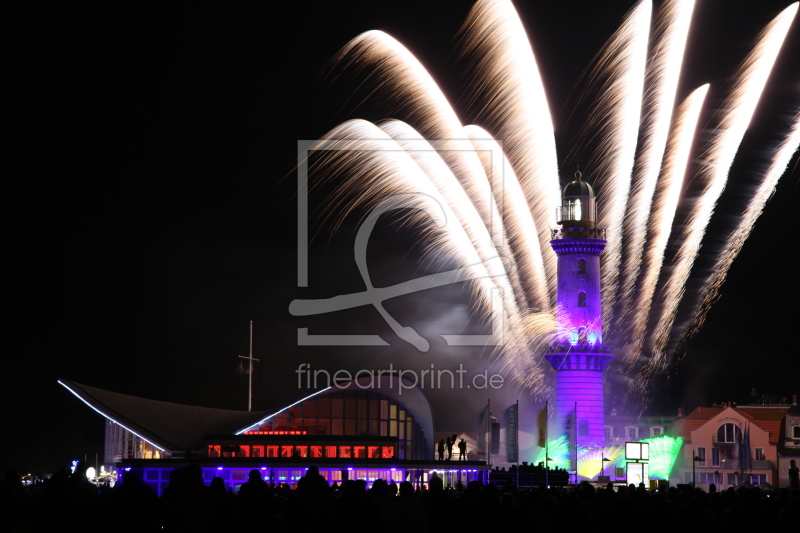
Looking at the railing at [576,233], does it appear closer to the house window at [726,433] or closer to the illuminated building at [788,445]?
the house window at [726,433]

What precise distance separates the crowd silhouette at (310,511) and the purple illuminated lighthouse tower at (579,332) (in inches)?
2006

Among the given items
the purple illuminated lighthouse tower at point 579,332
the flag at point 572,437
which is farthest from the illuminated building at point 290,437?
the purple illuminated lighthouse tower at point 579,332

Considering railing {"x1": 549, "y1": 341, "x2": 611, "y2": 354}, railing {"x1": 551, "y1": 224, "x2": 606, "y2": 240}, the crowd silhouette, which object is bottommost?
the crowd silhouette

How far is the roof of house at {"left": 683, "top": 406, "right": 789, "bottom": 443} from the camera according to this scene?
80.1m

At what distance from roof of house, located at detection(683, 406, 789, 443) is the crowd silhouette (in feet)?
211

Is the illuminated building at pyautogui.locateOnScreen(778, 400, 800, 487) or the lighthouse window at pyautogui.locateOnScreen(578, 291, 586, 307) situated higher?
the lighthouse window at pyautogui.locateOnScreen(578, 291, 586, 307)

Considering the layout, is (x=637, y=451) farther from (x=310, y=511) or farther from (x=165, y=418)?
(x=165, y=418)

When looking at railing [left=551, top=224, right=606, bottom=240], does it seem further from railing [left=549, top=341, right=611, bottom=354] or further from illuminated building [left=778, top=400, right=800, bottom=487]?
illuminated building [left=778, top=400, right=800, bottom=487]

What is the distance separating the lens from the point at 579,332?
70.6m

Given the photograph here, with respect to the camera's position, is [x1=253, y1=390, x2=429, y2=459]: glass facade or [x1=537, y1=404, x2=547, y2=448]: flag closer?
[x1=537, y1=404, x2=547, y2=448]: flag

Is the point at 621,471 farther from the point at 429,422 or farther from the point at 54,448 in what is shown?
the point at 54,448

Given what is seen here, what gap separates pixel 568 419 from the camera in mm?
69938

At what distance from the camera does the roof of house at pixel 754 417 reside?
8006 cm

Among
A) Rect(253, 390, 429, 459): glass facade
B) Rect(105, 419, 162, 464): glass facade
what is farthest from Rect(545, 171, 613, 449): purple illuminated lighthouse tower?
Rect(105, 419, 162, 464): glass facade
